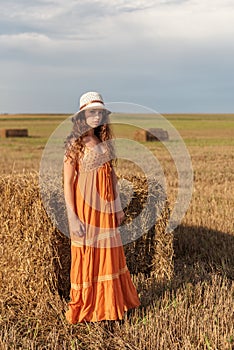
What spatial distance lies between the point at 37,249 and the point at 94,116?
1.71 m

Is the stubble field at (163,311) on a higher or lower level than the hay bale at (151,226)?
lower

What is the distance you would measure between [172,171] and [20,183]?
10.2 metres

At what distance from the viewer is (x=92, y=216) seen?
4.64 meters

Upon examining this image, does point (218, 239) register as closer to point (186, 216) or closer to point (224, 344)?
point (186, 216)

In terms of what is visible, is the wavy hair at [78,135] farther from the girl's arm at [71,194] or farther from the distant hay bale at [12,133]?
the distant hay bale at [12,133]

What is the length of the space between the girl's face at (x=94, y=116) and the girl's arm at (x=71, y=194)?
0.37m

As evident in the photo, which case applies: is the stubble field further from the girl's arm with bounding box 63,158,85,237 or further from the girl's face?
the girl's face

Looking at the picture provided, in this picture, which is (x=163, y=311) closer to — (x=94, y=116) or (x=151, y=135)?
(x=94, y=116)

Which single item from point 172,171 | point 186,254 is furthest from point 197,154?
point 186,254

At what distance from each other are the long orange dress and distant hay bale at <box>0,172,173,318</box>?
64 centimetres

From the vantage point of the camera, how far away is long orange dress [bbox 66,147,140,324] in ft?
15.2

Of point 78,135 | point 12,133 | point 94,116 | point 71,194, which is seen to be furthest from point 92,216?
point 12,133

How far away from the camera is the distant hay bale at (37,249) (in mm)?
5531

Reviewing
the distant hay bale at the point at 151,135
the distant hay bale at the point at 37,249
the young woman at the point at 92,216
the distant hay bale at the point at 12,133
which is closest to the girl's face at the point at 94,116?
the young woman at the point at 92,216
